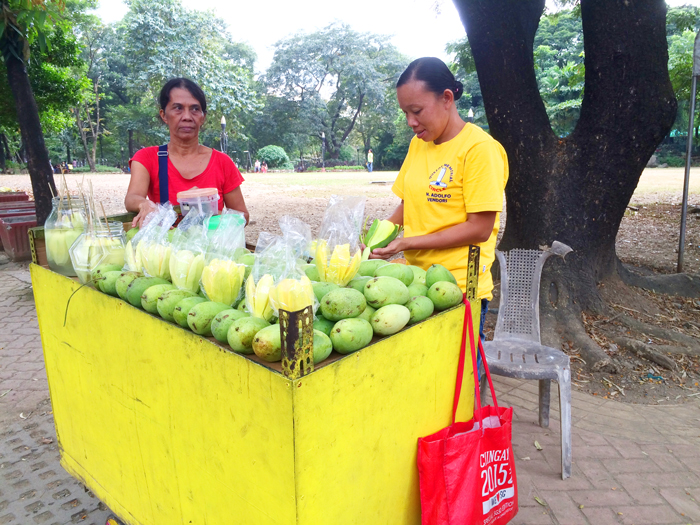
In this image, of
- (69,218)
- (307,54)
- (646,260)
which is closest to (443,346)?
(69,218)

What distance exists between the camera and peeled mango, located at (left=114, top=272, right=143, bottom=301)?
1.66 metres

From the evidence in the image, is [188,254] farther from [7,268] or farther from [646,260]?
[7,268]

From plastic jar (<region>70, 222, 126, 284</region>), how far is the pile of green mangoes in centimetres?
16

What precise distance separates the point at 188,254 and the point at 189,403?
0.49 meters

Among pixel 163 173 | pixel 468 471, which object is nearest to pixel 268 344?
pixel 468 471

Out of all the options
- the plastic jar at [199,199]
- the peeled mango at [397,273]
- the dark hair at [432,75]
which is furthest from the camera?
the plastic jar at [199,199]

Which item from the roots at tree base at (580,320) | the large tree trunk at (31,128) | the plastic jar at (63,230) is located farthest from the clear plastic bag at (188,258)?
the large tree trunk at (31,128)

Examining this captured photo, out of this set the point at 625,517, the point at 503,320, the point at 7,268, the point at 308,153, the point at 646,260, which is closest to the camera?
the point at 625,517

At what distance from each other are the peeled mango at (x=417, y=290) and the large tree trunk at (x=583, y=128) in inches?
113

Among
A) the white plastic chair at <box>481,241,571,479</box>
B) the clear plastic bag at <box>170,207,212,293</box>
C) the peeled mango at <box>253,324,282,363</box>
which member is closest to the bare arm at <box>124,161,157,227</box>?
the clear plastic bag at <box>170,207,212,293</box>

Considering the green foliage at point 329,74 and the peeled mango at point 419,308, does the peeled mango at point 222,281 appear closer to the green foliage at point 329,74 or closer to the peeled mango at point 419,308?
the peeled mango at point 419,308

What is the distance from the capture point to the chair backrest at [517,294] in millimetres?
3201

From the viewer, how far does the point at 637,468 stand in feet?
8.89

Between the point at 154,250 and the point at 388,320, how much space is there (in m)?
0.93
